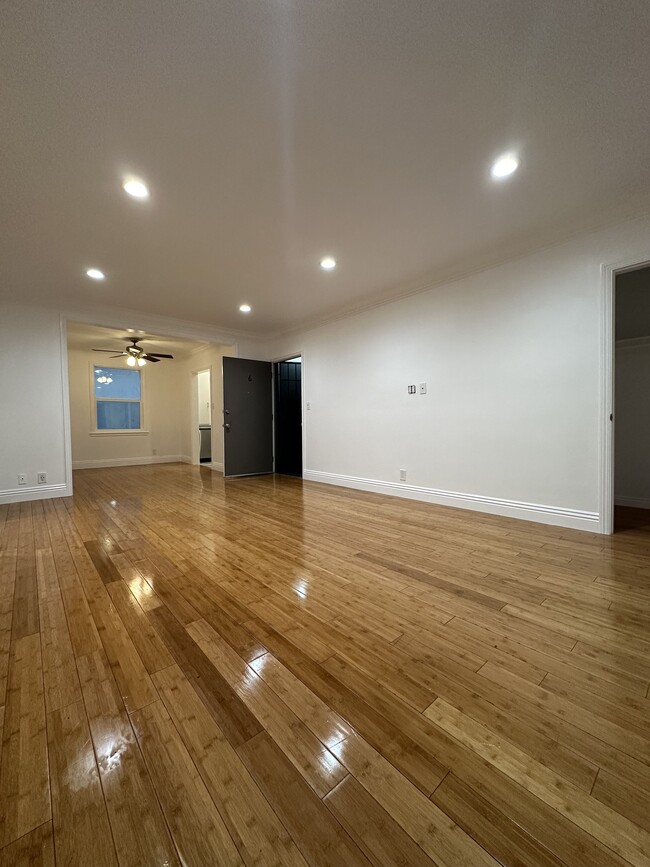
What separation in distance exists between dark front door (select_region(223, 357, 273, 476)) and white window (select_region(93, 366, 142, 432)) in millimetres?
3349

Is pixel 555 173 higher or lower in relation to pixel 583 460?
higher

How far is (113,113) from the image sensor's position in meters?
1.72

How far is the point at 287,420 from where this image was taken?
21.9 ft

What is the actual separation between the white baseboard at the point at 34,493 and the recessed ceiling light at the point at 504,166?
5804 mm

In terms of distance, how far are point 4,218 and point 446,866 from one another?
4190mm

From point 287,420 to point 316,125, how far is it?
5.11 metres

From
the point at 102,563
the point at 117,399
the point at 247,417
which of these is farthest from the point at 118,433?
the point at 102,563

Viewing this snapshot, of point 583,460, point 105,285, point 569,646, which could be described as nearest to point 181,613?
point 569,646

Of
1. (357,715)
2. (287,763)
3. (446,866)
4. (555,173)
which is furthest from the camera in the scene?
(555,173)

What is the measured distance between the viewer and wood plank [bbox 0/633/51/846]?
0.81 m

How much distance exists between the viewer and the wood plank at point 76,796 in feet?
2.44

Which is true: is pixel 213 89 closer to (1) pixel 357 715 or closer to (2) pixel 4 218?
(2) pixel 4 218

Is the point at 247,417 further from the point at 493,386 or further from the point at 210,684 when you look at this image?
the point at 210,684

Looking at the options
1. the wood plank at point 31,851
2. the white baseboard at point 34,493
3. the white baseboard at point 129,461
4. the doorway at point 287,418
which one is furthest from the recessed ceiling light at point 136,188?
the white baseboard at point 129,461
